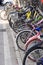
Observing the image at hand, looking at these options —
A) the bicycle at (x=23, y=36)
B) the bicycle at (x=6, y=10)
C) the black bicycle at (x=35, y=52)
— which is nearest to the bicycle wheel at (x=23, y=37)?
the bicycle at (x=23, y=36)

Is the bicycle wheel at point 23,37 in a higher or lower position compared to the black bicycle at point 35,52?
lower

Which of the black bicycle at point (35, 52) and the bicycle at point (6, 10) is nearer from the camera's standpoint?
the black bicycle at point (35, 52)

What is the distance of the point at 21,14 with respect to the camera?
42.1ft

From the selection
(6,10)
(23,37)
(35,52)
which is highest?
(35,52)

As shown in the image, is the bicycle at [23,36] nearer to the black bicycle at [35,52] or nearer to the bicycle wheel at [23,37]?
the bicycle wheel at [23,37]

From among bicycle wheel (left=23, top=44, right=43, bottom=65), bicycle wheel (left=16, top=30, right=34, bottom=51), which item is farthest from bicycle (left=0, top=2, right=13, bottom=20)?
bicycle wheel (left=23, top=44, right=43, bottom=65)

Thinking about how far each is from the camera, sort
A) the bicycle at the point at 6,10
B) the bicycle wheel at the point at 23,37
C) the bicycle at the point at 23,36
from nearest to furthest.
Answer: the bicycle at the point at 23,36
the bicycle wheel at the point at 23,37
the bicycle at the point at 6,10

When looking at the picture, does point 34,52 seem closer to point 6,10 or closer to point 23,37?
point 23,37

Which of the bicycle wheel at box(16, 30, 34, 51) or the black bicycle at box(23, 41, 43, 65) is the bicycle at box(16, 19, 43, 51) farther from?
the black bicycle at box(23, 41, 43, 65)

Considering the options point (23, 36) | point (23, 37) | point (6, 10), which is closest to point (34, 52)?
point (23, 36)

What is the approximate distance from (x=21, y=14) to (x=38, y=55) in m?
5.63

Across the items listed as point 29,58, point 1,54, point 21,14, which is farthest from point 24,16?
point 29,58

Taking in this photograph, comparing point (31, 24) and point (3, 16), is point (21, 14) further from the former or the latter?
point (3, 16)

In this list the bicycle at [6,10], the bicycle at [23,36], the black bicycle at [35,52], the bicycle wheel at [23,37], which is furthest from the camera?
the bicycle at [6,10]
